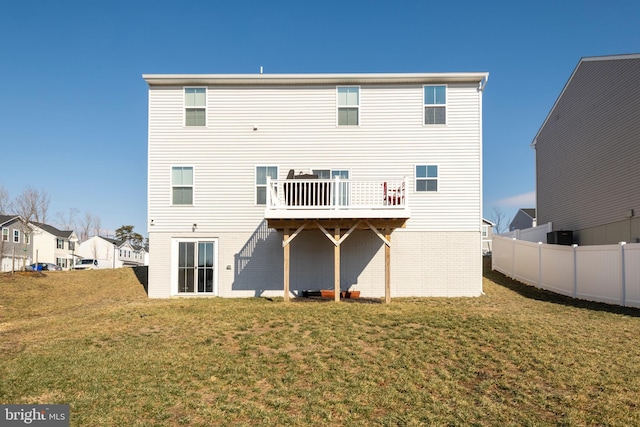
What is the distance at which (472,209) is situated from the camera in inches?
563

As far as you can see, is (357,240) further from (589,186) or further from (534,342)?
(589,186)

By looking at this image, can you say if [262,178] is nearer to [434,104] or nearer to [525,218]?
[434,104]

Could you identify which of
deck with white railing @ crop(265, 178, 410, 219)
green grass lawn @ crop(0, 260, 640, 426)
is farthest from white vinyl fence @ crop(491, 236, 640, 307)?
deck with white railing @ crop(265, 178, 410, 219)

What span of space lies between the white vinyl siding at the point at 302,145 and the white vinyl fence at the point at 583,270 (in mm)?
3038

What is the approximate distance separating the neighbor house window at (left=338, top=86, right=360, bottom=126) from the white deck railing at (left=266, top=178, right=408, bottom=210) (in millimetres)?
2629

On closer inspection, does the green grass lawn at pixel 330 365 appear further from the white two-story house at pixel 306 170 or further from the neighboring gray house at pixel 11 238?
the neighboring gray house at pixel 11 238

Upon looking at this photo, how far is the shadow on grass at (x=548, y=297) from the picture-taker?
11336 mm

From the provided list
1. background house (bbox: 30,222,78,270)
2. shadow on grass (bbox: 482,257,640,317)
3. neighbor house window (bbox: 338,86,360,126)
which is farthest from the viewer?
background house (bbox: 30,222,78,270)

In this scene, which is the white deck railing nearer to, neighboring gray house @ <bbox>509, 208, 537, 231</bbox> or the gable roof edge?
the gable roof edge

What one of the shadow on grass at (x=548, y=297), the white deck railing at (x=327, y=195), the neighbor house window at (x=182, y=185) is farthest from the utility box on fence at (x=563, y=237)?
the neighbor house window at (x=182, y=185)

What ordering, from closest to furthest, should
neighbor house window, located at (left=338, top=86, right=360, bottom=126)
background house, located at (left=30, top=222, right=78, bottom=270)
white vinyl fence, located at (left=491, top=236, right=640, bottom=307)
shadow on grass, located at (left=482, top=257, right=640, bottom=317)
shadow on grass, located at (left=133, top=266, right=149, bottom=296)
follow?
shadow on grass, located at (left=482, top=257, right=640, bottom=317) → white vinyl fence, located at (left=491, top=236, right=640, bottom=307) → neighbor house window, located at (left=338, top=86, right=360, bottom=126) → shadow on grass, located at (left=133, top=266, right=149, bottom=296) → background house, located at (left=30, top=222, right=78, bottom=270)

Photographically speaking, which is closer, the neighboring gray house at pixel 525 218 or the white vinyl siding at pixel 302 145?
the white vinyl siding at pixel 302 145

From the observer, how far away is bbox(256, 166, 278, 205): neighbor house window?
14.4 m

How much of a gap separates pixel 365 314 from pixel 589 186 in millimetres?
12247
